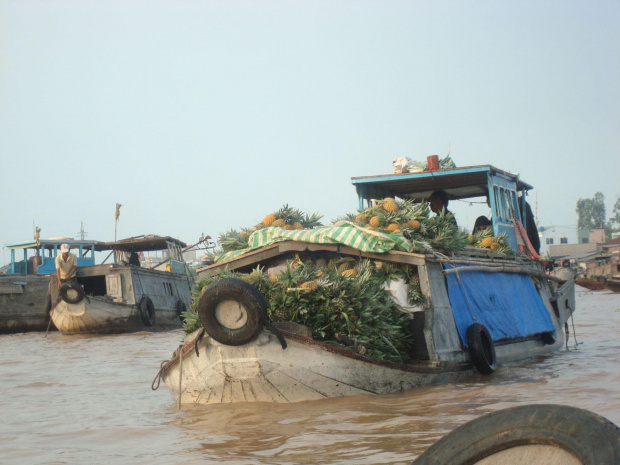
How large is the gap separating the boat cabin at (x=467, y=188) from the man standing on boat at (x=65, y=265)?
8.47m

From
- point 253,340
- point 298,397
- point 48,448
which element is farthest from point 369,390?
point 48,448

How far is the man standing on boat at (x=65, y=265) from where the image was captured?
52.4 ft

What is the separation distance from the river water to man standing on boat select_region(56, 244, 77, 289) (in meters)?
6.69

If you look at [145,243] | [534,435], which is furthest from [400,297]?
[145,243]

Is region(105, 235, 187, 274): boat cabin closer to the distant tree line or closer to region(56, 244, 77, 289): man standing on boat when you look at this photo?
region(56, 244, 77, 289): man standing on boat

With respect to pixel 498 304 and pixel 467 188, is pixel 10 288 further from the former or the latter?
pixel 498 304

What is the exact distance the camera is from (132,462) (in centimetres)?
486

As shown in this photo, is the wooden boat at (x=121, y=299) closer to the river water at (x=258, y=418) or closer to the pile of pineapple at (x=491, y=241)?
the river water at (x=258, y=418)

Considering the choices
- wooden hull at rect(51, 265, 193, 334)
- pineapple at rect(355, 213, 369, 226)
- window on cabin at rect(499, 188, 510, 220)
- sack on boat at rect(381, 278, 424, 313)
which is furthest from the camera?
wooden hull at rect(51, 265, 193, 334)

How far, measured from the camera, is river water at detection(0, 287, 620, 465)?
195 inches

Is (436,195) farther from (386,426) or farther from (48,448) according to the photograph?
(48,448)

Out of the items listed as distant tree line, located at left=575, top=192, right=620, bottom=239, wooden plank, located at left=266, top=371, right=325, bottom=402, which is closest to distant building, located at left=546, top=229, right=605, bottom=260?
distant tree line, located at left=575, top=192, right=620, bottom=239

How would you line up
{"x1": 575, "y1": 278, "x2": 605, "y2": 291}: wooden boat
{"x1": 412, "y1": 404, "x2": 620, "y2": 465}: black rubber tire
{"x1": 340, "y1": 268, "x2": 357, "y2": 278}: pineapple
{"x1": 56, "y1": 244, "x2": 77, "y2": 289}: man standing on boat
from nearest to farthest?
{"x1": 412, "y1": 404, "x2": 620, "y2": 465}: black rubber tire → {"x1": 340, "y1": 268, "x2": 357, "y2": 278}: pineapple → {"x1": 56, "y1": 244, "x2": 77, "y2": 289}: man standing on boat → {"x1": 575, "y1": 278, "x2": 605, "y2": 291}: wooden boat

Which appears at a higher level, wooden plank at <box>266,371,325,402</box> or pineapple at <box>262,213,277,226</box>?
pineapple at <box>262,213,277,226</box>
